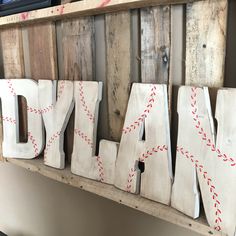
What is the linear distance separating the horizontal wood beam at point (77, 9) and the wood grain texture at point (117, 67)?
4 cm

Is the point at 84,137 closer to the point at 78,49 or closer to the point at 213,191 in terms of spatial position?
the point at 78,49

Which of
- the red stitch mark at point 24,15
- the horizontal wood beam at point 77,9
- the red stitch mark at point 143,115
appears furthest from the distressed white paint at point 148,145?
the red stitch mark at point 24,15

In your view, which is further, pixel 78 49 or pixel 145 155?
pixel 78 49

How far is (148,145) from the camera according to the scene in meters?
0.82

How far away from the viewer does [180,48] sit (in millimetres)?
791

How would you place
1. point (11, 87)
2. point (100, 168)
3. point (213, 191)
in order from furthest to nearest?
point (11, 87), point (100, 168), point (213, 191)

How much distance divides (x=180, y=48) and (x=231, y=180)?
0.38 m

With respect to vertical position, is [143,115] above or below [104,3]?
below

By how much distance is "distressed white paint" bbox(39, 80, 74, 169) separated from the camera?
3.31 ft

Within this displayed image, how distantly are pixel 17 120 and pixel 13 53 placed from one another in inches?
11.5

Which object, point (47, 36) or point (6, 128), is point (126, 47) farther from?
point (6, 128)

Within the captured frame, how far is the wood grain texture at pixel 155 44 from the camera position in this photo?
79 centimetres

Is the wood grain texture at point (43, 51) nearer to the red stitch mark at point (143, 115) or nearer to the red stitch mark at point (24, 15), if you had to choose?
the red stitch mark at point (24, 15)

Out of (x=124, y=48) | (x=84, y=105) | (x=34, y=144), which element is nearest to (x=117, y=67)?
(x=124, y=48)
